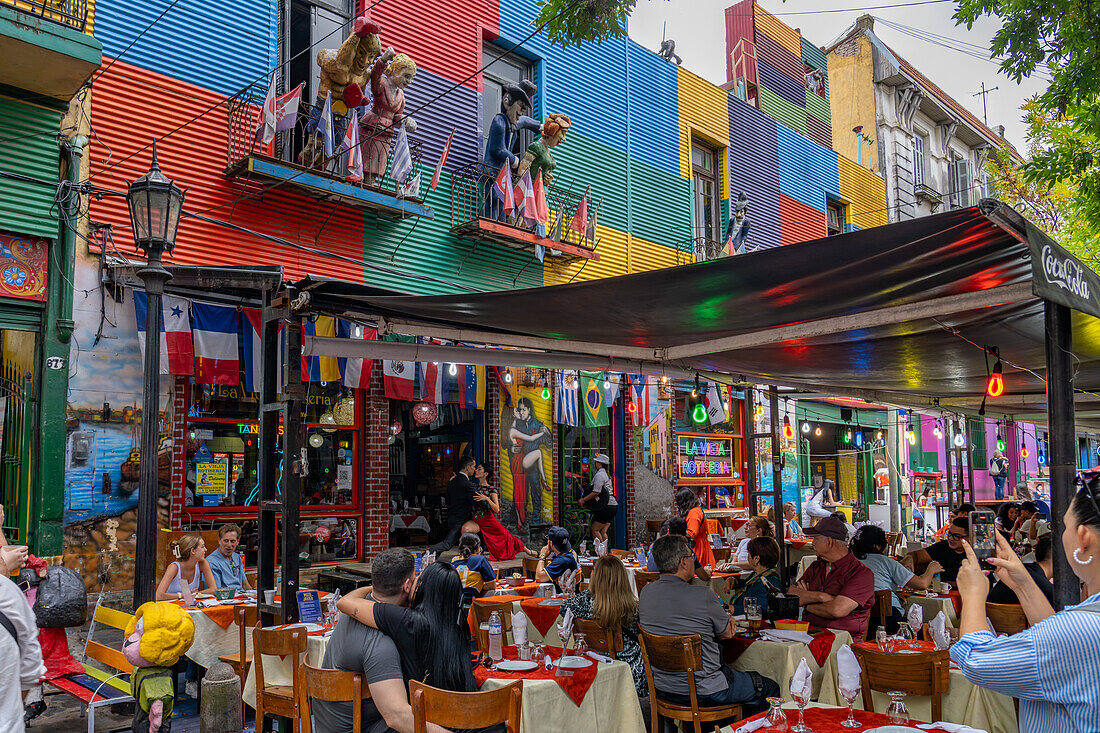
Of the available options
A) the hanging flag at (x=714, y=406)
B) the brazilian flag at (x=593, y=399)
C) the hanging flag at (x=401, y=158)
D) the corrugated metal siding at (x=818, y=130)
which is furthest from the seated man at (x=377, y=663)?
the corrugated metal siding at (x=818, y=130)

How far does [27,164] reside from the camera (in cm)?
914

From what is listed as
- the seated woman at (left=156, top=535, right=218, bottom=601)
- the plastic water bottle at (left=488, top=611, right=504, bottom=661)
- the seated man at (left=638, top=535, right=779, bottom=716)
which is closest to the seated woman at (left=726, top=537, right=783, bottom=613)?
the seated man at (left=638, top=535, right=779, bottom=716)

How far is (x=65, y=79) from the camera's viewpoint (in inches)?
349

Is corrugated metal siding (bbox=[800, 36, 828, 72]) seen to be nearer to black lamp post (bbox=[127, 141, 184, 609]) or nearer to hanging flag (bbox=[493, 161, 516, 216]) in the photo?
hanging flag (bbox=[493, 161, 516, 216])

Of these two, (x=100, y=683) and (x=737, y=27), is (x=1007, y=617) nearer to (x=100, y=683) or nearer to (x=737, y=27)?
(x=100, y=683)

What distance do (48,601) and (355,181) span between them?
7279 mm

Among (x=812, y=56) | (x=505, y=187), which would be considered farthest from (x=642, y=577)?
(x=812, y=56)

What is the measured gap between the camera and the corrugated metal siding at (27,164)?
8.97m

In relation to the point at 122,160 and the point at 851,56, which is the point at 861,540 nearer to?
the point at 122,160

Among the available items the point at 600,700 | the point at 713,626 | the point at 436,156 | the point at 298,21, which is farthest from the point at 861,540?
the point at 298,21

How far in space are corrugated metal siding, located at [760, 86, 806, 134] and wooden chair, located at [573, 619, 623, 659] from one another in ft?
56.0

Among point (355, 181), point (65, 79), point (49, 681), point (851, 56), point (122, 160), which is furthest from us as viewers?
Result: point (851, 56)

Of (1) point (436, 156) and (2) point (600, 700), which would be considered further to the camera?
(1) point (436, 156)

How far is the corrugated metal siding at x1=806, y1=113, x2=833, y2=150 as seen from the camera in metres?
21.7
